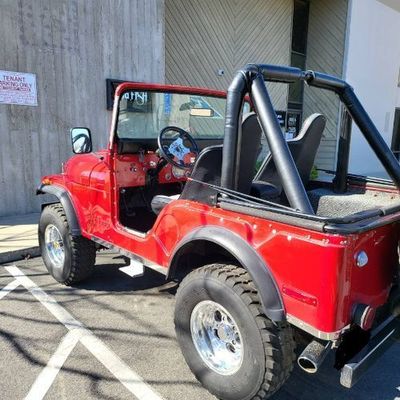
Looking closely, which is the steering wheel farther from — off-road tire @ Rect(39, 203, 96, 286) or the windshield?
off-road tire @ Rect(39, 203, 96, 286)

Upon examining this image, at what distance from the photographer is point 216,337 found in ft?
8.30

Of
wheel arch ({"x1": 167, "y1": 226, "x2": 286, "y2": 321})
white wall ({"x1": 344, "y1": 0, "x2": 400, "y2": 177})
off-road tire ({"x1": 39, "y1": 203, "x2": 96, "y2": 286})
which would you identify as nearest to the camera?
wheel arch ({"x1": 167, "y1": 226, "x2": 286, "y2": 321})

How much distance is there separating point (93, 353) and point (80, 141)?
1847 mm

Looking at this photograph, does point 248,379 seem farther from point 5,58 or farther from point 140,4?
point 140,4

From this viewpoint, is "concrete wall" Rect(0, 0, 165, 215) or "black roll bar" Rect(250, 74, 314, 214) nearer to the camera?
"black roll bar" Rect(250, 74, 314, 214)

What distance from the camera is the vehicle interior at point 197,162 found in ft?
8.62

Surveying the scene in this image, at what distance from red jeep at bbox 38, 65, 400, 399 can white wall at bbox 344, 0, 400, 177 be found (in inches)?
407

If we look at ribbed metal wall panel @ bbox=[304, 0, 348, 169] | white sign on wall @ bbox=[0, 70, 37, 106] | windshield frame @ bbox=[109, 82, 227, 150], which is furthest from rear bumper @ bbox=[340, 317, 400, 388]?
ribbed metal wall panel @ bbox=[304, 0, 348, 169]

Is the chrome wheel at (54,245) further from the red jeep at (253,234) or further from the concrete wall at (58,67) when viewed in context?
the concrete wall at (58,67)

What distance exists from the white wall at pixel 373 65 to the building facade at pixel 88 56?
3.43 metres

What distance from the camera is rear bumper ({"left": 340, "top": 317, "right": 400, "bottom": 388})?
77.6 inches

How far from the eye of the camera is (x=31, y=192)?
23.0ft

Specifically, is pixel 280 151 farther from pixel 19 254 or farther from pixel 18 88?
pixel 18 88

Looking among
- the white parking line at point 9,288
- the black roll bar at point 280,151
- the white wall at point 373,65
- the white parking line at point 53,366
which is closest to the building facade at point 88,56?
the white parking line at point 9,288
